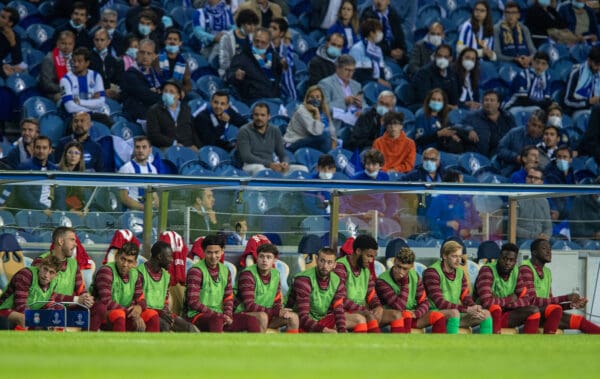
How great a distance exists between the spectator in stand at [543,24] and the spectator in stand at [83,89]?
680 centimetres

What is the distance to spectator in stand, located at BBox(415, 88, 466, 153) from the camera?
534 inches

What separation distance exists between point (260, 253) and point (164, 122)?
3.61m

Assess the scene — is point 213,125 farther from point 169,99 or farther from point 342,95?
point 342,95

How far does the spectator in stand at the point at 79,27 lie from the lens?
42.4 feet

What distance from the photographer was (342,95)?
13625 millimetres

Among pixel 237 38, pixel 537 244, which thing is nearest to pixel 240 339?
pixel 537 244

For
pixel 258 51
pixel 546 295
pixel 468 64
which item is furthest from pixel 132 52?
pixel 546 295

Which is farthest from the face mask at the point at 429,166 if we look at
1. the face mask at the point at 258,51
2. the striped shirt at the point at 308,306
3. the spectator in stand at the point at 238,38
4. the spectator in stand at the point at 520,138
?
the striped shirt at the point at 308,306

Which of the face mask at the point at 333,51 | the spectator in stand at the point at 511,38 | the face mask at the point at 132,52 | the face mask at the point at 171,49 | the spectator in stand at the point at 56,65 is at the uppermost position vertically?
the spectator in stand at the point at 511,38

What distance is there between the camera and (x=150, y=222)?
9.34 m

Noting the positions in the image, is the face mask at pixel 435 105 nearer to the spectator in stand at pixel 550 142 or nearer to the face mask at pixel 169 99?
the spectator in stand at pixel 550 142

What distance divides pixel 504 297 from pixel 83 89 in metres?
5.08

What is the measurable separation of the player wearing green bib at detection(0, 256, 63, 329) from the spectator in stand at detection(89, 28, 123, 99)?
4.36 meters

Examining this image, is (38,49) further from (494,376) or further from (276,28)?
(494,376)
